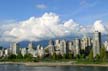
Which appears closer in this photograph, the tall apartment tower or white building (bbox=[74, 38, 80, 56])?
the tall apartment tower

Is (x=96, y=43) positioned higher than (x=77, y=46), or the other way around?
(x=96, y=43)

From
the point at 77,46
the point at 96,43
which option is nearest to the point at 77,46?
the point at 77,46

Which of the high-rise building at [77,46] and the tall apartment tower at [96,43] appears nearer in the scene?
the tall apartment tower at [96,43]

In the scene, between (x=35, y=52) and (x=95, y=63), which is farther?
(x=35, y=52)

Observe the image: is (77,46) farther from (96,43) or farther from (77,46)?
(96,43)

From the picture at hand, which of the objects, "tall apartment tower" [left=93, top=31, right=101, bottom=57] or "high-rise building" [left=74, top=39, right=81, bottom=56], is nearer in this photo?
"tall apartment tower" [left=93, top=31, right=101, bottom=57]

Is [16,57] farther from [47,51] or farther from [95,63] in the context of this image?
[95,63]

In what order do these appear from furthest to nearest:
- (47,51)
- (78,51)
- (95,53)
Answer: (47,51) < (78,51) < (95,53)

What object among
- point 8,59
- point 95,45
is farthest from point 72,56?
point 8,59

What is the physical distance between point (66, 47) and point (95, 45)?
25.3 metres

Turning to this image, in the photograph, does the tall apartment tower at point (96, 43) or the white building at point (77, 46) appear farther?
the white building at point (77, 46)

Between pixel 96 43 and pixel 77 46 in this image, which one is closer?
pixel 96 43

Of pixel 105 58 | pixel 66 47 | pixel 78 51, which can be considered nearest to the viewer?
pixel 105 58

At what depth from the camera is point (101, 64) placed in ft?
383
